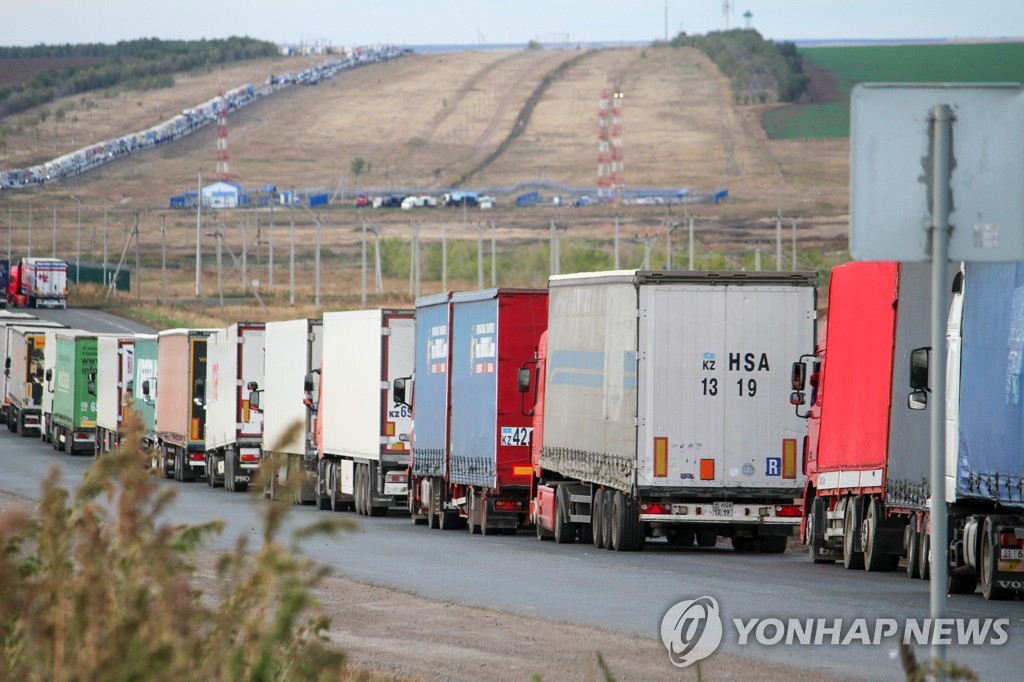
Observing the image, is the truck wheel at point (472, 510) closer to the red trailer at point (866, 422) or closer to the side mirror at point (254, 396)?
the red trailer at point (866, 422)

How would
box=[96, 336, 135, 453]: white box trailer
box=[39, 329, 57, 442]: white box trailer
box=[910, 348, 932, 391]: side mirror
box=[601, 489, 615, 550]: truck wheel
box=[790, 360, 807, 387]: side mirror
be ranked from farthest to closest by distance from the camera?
1. box=[39, 329, 57, 442]: white box trailer
2. box=[96, 336, 135, 453]: white box trailer
3. box=[601, 489, 615, 550]: truck wheel
4. box=[790, 360, 807, 387]: side mirror
5. box=[910, 348, 932, 391]: side mirror

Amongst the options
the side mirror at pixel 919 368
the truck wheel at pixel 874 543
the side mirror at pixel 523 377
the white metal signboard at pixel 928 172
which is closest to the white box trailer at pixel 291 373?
the side mirror at pixel 523 377

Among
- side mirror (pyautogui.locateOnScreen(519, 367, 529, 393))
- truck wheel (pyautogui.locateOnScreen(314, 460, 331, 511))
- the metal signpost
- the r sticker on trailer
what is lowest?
truck wheel (pyautogui.locateOnScreen(314, 460, 331, 511))

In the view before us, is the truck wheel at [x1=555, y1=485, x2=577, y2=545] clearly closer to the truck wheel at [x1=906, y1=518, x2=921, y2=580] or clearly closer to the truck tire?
the truck wheel at [x1=906, y1=518, x2=921, y2=580]

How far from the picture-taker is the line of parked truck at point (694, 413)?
17.7 metres

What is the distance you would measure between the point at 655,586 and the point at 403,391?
13988mm

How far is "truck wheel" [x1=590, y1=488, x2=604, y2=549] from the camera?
82.1 ft

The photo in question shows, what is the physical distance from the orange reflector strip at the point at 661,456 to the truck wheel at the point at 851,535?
7.74ft

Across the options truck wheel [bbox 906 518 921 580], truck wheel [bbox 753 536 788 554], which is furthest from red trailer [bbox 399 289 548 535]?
truck wheel [bbox 906 518 921 580]

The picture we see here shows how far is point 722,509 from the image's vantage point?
2356 centimetres

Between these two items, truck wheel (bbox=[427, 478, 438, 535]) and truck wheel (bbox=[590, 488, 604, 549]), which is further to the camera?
truck wheel (bbox=[427, 478, 438, 535])

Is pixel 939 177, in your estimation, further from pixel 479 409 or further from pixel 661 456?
pixel 479 409

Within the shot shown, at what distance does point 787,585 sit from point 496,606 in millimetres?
3731

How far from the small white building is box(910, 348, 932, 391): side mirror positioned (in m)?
174
